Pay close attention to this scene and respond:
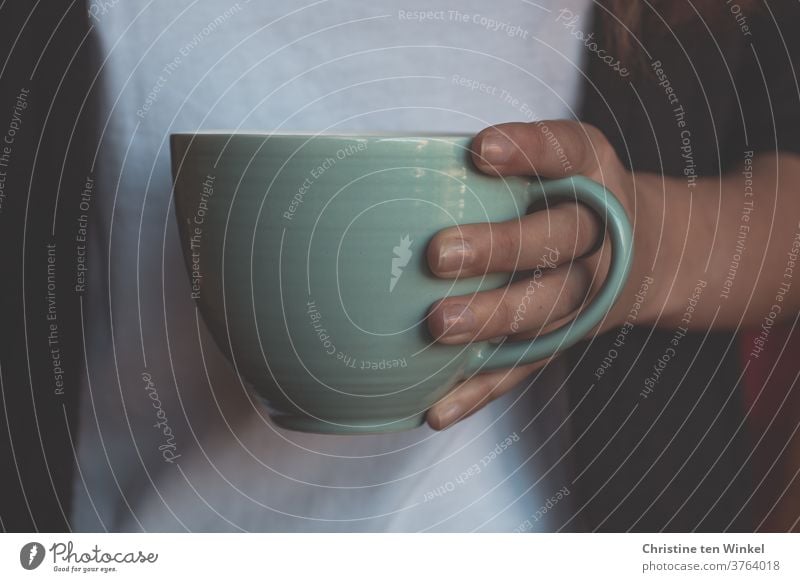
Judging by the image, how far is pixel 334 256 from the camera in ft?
0.50

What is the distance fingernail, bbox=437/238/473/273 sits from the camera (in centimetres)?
15

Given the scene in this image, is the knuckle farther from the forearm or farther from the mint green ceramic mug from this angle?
the forearm

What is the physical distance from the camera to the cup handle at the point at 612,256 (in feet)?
0.54

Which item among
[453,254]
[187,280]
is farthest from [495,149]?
[187,280]

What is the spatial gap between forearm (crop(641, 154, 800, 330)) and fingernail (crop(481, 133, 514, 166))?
0.13m

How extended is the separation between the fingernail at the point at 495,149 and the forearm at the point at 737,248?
0.42ft

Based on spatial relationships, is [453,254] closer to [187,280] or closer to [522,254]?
[522,254]

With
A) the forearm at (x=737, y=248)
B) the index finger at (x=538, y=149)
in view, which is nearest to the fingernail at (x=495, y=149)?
the index finger at (x=538, y=149)

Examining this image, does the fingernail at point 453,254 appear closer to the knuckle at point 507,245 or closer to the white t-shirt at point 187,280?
the knuckle at point 507,245
